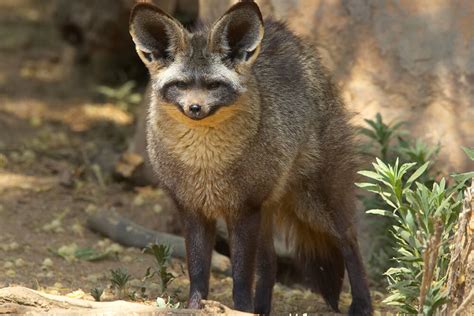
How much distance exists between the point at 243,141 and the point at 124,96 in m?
5.74

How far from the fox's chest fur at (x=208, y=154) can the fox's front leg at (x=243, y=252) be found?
0.12 m

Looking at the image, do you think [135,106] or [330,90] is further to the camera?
[135,106]

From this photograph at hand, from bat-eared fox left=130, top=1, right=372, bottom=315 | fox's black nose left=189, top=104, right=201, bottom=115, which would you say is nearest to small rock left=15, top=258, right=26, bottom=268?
bat-eared fox left=130, top=1, right=372, bottom=315

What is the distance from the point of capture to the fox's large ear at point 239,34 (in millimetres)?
5895

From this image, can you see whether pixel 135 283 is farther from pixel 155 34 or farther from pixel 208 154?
pixel 155 34

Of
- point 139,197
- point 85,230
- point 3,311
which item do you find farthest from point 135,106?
point 3,311

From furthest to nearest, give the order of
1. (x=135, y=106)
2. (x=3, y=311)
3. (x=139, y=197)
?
1. (x=135, y=106)
2. (x=139, y=197)
3. (x=3, y=311)

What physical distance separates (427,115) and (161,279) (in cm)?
265

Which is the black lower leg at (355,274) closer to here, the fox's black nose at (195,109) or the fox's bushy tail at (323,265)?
the fox's bushy tail at (323,265)

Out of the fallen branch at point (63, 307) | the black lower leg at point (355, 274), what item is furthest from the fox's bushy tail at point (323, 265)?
the fallen branch at point (63, 307)

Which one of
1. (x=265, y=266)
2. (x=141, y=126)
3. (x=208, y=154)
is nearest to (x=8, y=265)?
(x=265, y=266)

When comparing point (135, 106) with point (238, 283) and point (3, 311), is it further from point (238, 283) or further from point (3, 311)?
point (3, 311)

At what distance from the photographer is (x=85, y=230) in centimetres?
843

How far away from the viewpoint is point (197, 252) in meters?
6.25
